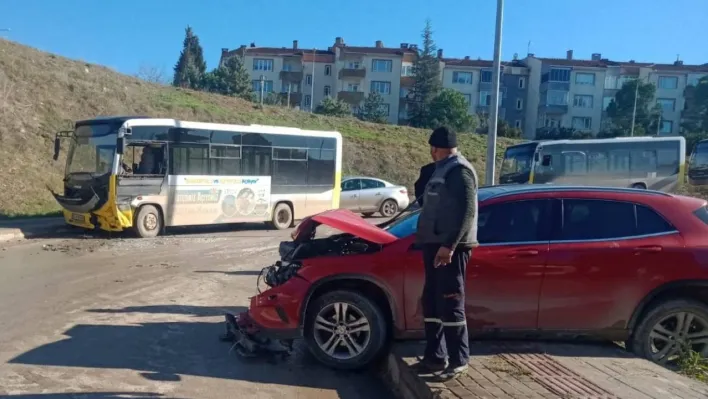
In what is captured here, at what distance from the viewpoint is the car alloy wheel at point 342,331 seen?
5.53m

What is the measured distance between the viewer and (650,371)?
4988 millimetres

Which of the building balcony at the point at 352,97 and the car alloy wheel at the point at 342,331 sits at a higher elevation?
the building balcony at the point at 352,97

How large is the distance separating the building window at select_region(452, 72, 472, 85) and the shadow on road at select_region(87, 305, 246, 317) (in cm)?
7266

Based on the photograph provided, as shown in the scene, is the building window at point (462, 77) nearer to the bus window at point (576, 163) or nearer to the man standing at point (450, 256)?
the bus window at point (576, 163)

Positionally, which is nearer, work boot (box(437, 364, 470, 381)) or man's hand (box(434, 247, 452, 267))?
man's hand (box(434, 247, 452, 267))

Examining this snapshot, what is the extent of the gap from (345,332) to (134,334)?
2544 mm

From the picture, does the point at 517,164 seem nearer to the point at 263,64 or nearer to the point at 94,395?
the point at 94,395

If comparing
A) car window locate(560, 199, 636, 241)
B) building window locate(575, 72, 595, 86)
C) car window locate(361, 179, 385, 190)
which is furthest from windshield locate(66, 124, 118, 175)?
building window locate(575, 72, 595, 86)

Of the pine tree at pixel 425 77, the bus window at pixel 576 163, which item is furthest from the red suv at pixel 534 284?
the pine tree at pixel 425 77

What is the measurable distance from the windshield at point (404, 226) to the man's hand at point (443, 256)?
979 mm

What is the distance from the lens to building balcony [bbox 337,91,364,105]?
75.9 meters

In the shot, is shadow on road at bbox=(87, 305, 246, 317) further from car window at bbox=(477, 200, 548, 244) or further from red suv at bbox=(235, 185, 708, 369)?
car window at bbox=(477, 200, 548, 244)

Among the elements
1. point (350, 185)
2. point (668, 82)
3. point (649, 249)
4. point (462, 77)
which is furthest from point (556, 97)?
point (649, 249)

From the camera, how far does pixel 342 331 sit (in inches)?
219
